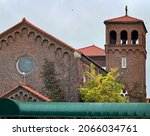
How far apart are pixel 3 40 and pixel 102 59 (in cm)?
4280

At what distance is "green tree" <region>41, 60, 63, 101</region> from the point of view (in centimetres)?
6788

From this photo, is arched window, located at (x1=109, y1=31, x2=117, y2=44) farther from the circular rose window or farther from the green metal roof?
the green metal roof

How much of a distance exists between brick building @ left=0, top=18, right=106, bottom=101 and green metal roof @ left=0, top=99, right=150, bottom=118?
44044 mm

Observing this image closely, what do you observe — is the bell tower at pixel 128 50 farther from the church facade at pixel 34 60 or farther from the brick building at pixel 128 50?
the church facade at pixel 34 60

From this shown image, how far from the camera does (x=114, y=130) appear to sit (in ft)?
72.8

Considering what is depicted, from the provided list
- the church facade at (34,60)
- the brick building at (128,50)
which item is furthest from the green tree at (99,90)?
the brick building at (128,50)

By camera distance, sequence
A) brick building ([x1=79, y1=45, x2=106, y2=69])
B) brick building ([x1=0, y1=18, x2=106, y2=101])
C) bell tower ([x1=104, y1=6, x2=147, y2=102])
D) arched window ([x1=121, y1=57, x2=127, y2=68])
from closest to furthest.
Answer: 1. brick building ([x1=0, y1=18, x2=106, y2=101])
2. bell tower ([x1=104, y1=6, x2=147, y2=102])
3. arched window ([x1=121, y1=57, x2=127, y2=68])
4. brick building ([x1=79, y1=45, x2=106, y2=69])

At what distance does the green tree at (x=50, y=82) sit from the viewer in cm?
6788

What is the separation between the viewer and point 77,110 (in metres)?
23.2

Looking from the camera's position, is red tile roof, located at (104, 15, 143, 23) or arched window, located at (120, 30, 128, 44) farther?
arched window, located at (120, 30, 128, 44)

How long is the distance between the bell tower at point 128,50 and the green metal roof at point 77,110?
70.4 m

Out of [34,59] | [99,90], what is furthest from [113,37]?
[34,59]

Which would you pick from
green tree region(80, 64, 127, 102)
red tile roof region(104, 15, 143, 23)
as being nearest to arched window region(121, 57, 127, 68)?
red tile roof region(104, 15, 143, 23)

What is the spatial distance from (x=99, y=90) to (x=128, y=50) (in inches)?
1035
